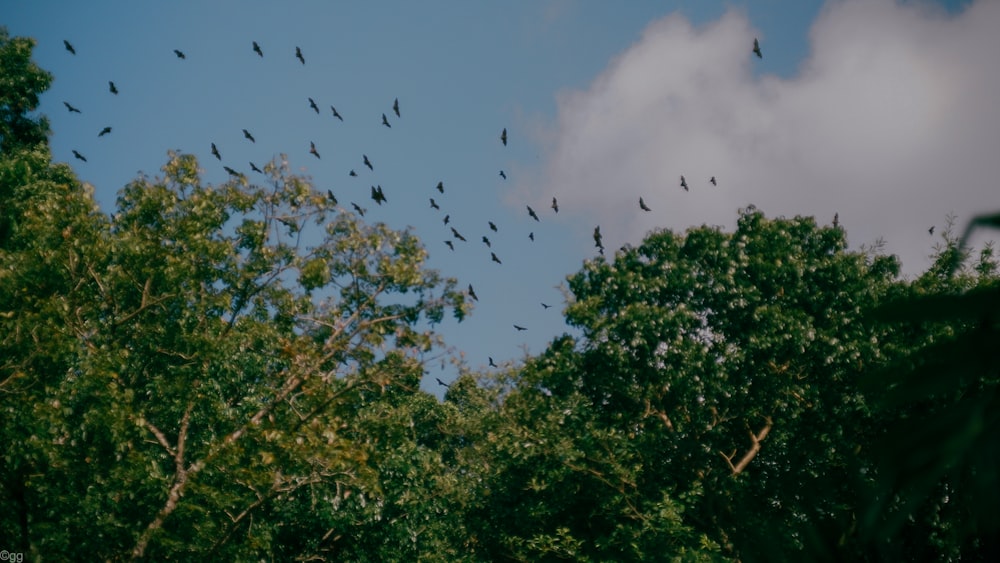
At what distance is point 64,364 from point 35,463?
68.8 inches

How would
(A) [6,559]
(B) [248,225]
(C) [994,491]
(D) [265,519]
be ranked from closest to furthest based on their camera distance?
(C) [994,491], (A) [6,559], (D) [265,519], (B) [248,225]

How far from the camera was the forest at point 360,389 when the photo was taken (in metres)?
12.1

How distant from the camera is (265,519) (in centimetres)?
1465

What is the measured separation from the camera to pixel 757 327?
646 inches

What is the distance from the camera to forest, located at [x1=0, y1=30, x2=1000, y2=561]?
1208cm

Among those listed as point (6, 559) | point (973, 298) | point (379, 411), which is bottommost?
point (6, 559)

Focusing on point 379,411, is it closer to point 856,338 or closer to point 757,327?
point 757,327

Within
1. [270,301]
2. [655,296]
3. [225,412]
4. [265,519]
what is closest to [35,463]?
[225,412]

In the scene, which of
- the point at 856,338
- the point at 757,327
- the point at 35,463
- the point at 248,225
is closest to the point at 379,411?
the point at 248,225

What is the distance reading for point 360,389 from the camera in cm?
1481

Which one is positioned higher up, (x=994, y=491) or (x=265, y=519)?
(x=265, y=519)

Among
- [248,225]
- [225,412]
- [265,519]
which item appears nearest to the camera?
[225,412]

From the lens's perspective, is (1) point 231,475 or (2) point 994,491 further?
(1) point 231,475

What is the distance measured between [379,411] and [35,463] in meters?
6.20
